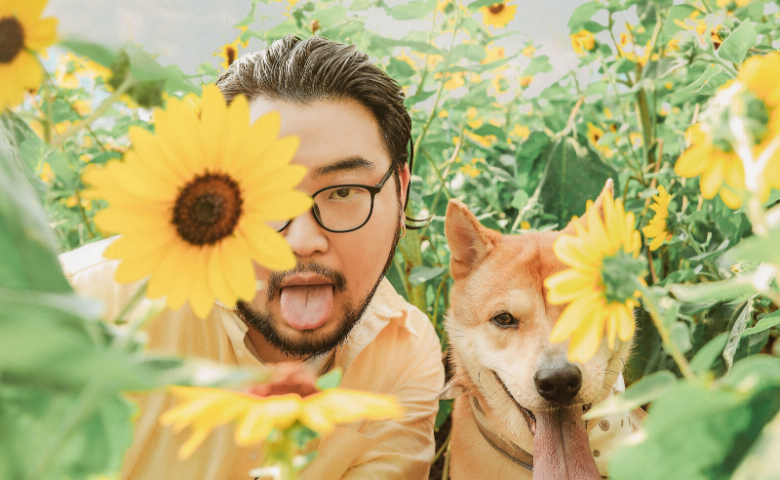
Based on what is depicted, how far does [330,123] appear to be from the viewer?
4.65 ft

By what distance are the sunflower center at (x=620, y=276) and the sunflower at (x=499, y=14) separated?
242 cm

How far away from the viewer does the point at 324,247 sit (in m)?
1.26

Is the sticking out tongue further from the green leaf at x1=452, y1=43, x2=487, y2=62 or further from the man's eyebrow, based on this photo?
the green leaf at x1=452, y1=43, x2=487, y2=62

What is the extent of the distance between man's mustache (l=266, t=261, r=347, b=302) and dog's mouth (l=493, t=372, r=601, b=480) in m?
0.67

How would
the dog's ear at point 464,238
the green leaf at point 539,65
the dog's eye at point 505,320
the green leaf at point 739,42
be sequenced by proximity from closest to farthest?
the green leaf at point 739,42, the dog's eye at point 505,320, the dog's ear at point 464,238, the green leaf at point 539,65

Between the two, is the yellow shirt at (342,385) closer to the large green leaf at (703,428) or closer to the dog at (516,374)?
the dog at (516,374)

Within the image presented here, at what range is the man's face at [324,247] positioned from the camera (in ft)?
4.25

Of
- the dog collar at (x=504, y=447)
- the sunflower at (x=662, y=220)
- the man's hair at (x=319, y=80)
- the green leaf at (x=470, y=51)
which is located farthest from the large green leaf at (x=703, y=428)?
the green leaf at (x=470, y=51)

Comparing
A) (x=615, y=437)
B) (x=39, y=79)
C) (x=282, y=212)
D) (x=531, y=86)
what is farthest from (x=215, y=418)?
(x=531, y=86)

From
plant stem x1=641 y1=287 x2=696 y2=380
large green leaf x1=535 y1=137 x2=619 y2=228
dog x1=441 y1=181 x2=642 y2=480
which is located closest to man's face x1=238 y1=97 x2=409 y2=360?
dog x1=441 y1=181 x2=642 y2=480

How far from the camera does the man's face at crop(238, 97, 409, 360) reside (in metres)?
1.30

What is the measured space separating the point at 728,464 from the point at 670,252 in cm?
216

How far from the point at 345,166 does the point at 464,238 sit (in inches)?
24.9

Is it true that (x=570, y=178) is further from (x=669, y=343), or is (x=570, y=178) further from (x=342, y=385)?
(x=669, y=343)
